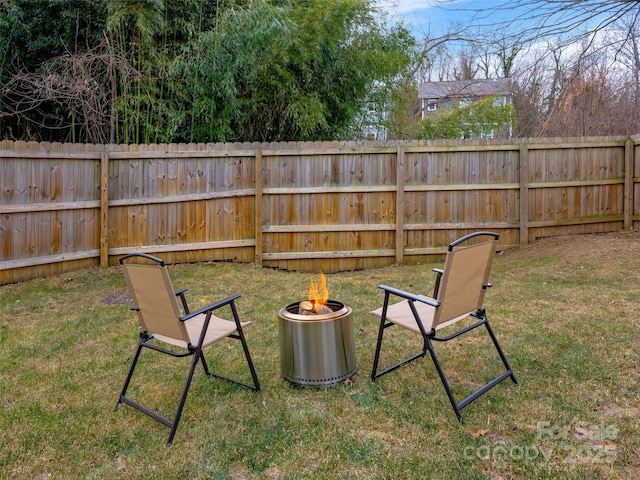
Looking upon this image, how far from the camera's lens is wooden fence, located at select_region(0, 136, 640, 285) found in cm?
536

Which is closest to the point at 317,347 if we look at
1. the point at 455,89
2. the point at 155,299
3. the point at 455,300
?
the point at 455,300

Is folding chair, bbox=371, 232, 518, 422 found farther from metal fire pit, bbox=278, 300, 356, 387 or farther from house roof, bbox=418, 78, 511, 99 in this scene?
house roof, bbox=418, 78, 511, 99

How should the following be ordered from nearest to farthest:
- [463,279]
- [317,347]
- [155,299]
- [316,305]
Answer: [155,299]
[463,279]
[317,347]
[316,305]

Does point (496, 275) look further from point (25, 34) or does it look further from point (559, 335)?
point (25, 34)

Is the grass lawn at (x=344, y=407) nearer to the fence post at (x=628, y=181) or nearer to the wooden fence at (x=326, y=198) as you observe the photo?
the wooden fence at (x=326, y=198)

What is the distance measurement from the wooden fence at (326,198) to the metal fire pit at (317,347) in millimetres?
3489

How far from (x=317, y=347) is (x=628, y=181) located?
5859mm

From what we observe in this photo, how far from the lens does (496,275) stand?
16.6ft

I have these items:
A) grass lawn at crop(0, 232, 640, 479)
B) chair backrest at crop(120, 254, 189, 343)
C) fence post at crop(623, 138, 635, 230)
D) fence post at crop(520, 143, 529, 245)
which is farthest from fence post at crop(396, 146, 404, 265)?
chair backrest at crop(120, 254, 189, 343)

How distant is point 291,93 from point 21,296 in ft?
14.1

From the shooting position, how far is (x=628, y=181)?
20.3 ft

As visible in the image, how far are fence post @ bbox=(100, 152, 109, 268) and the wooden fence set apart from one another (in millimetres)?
12

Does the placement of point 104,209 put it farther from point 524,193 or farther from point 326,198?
point 524,193

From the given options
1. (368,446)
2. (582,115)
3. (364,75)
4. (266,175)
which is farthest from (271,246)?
(582,115)
